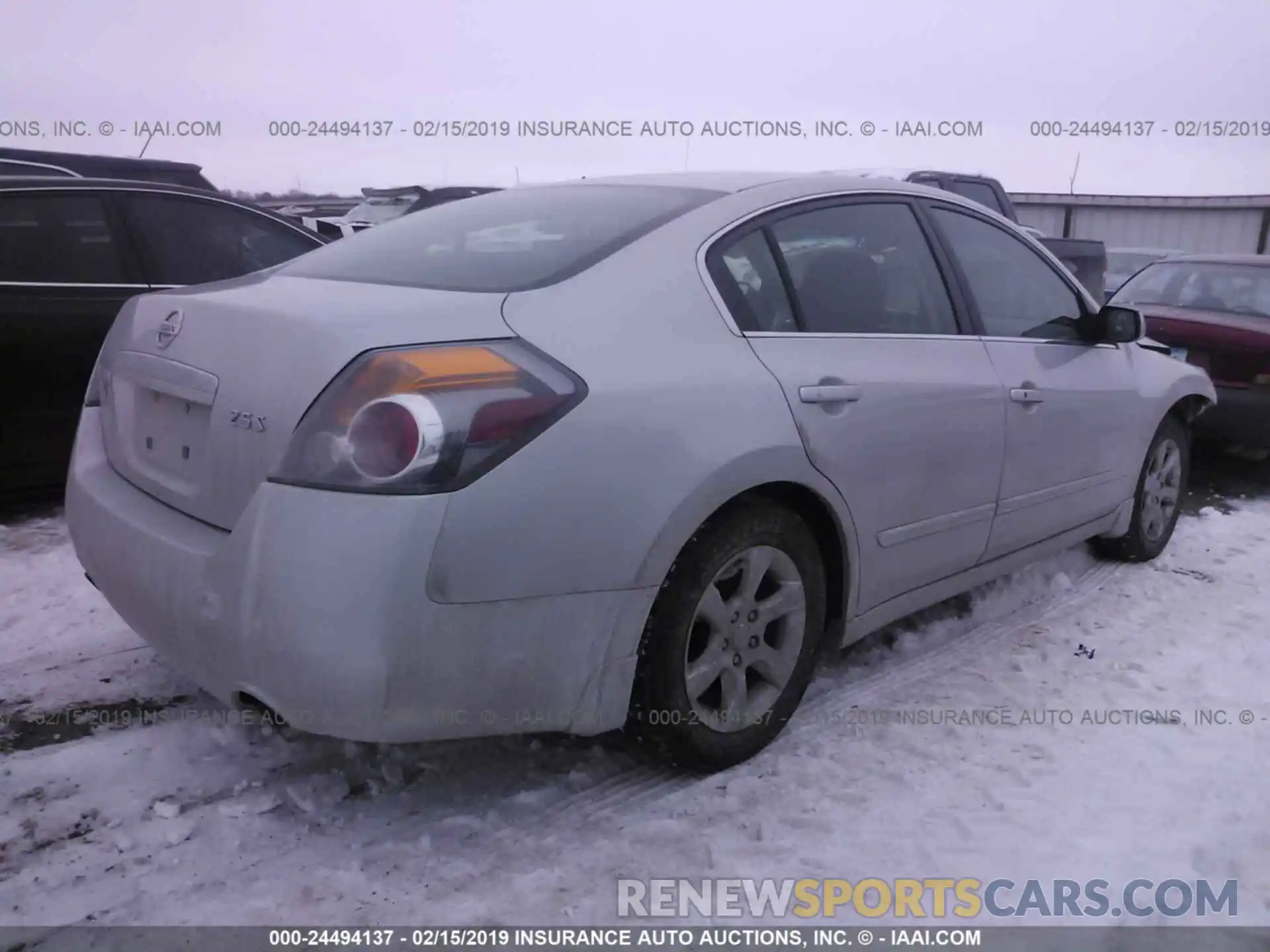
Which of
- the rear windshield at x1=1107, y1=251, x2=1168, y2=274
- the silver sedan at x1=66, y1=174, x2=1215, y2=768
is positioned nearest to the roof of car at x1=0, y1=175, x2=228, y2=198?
the silver sedan at x1=66, y1=174, x2=1215, y2=768

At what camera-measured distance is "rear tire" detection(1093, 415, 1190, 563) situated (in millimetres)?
4367

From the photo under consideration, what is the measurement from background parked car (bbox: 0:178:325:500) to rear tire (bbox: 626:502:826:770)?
314cm

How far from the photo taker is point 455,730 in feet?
7.11

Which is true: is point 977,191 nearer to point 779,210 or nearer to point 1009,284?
point 1009,284

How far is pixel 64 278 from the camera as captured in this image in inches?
172

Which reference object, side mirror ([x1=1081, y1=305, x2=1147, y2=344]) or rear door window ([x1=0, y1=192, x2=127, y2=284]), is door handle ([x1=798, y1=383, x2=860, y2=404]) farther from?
rear door window ([x1=0, y1=192, x2=127, y2=284])

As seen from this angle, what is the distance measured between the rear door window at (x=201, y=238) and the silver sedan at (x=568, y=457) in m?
2.11

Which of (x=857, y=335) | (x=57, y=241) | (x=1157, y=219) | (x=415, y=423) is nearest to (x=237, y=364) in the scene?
(x=415, y=423)

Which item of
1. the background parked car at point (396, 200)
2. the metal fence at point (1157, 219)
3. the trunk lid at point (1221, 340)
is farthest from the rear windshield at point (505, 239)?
the metal fence at point (1157, 219)

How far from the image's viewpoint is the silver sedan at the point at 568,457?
2004 mm

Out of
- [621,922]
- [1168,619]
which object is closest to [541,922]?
[621,922]

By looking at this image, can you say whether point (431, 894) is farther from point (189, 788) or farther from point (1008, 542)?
point (1008, 542)

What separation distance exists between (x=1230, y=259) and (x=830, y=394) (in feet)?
18.0

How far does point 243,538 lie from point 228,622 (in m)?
0.18
